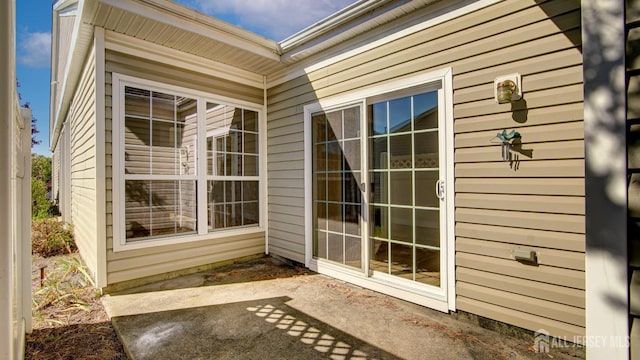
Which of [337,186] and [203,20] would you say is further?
[337,186]

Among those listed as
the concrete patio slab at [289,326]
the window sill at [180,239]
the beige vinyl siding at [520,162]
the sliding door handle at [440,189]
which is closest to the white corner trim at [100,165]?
the window sill at [180,239]

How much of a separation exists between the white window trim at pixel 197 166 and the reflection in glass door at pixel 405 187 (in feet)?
6.31

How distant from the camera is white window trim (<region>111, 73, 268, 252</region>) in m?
3.19

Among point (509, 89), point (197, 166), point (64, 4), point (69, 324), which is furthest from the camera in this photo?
point (64, 4)

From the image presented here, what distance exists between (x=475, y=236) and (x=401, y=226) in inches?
28.1

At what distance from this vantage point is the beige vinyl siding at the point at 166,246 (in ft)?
10.4

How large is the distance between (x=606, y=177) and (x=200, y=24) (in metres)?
3.62

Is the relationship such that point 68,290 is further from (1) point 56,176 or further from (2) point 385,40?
(1) point 56,176

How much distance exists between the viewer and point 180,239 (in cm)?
367

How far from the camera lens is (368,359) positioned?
199 cm

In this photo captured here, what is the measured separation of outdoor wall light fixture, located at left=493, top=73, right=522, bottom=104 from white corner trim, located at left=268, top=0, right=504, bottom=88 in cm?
65

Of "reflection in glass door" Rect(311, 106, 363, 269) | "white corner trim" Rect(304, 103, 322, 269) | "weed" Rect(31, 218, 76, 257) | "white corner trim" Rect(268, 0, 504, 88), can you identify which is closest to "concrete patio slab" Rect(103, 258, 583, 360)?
"reflection in glass door" Rect(311, 106, 363, 269)

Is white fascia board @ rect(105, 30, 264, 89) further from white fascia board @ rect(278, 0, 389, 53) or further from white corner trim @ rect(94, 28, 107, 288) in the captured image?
white fascia board @ rect(278, 0, 389, 53)


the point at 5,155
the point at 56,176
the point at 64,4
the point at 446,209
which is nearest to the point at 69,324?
the point at 5,155
